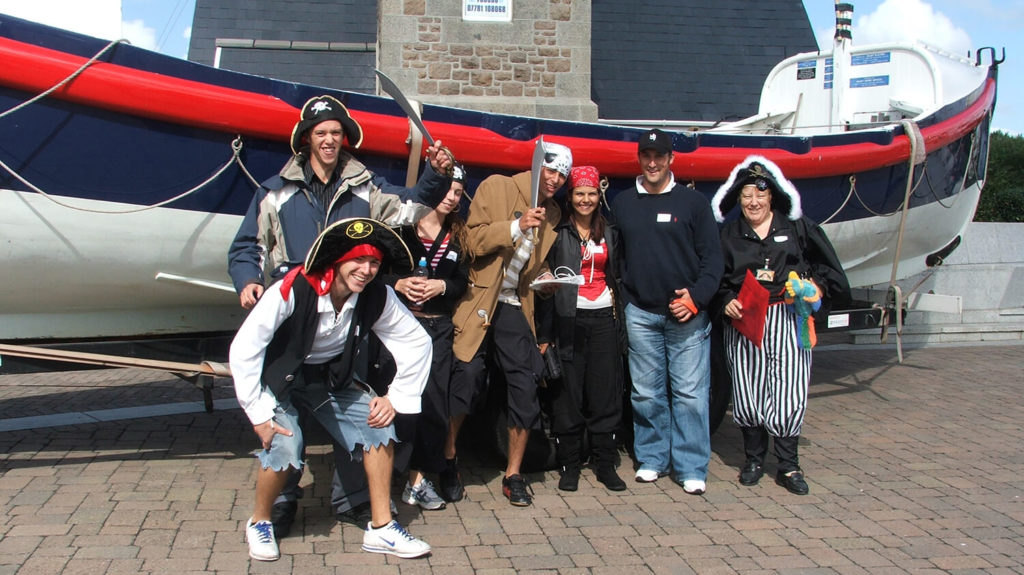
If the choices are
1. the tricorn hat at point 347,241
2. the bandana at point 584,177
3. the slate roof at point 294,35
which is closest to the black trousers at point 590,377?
the bandana at point 584,177

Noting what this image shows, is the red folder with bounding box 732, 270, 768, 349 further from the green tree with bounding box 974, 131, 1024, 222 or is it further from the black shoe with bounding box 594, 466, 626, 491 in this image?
the green tree with bounding box 974, 131, 1024, 222

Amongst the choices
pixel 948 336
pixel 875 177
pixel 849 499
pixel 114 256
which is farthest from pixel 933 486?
pixel 948 336

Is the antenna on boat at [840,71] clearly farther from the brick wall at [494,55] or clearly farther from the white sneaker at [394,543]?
the white sneaker at [394,543]

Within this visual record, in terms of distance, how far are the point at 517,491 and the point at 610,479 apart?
0.51m

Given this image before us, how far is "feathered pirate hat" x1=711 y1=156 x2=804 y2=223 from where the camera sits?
170 inches

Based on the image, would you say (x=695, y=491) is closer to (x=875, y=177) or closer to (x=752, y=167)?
(x=752, y=167)

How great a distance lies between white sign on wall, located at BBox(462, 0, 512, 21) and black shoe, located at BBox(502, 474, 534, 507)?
567 centimetres

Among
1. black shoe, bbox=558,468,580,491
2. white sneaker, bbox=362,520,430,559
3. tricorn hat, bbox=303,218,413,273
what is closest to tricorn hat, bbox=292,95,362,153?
tricorn hat, bbox=303,218,413,273

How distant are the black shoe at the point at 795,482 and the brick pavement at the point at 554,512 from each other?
0.04m

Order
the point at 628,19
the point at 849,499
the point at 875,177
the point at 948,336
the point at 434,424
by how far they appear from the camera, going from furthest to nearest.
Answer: the point at 628,19
the point at 948,336
the point at 875,177
the point at 849,499
the point at 434,424

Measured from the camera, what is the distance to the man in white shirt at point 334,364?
10.4 feet

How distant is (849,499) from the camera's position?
13.8 ft

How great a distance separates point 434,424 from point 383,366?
36 cm

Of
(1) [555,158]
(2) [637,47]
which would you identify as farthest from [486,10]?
(2) [637,47]
